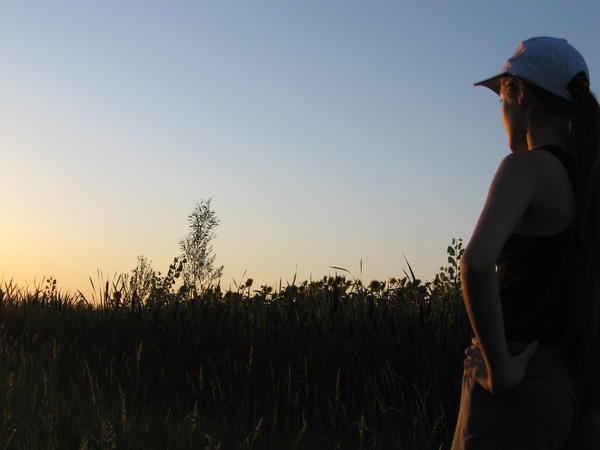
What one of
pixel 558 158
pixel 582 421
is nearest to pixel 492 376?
pixel 582 421

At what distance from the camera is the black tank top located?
2.09 metres

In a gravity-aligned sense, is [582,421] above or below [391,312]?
below

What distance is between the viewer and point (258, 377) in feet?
19.0

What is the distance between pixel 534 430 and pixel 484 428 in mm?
154

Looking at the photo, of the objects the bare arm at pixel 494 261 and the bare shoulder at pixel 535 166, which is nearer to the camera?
the bare arm at pixel 494 261

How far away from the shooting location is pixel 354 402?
5.38 metres

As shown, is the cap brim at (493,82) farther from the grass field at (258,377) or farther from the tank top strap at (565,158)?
the grass field at (258,377)

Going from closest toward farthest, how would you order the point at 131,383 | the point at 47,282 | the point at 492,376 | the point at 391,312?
the point at 492,376
the point at 131,383
the point at 391,312
the point at 47,282

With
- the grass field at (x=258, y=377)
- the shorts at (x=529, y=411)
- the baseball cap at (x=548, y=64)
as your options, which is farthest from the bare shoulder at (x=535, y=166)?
the grass field at (x=258, y=377)

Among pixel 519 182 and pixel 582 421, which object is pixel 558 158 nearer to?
Answer: pixel 519 182

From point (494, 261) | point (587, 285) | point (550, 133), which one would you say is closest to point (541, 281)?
point (587, 285)

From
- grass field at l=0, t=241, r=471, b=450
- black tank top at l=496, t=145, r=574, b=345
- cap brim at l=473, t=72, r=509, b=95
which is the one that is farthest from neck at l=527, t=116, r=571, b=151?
grass field at l=0, t=241, r=471, b=450

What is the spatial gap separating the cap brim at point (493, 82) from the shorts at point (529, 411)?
102 cm

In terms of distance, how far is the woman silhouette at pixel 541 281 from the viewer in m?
1.92
